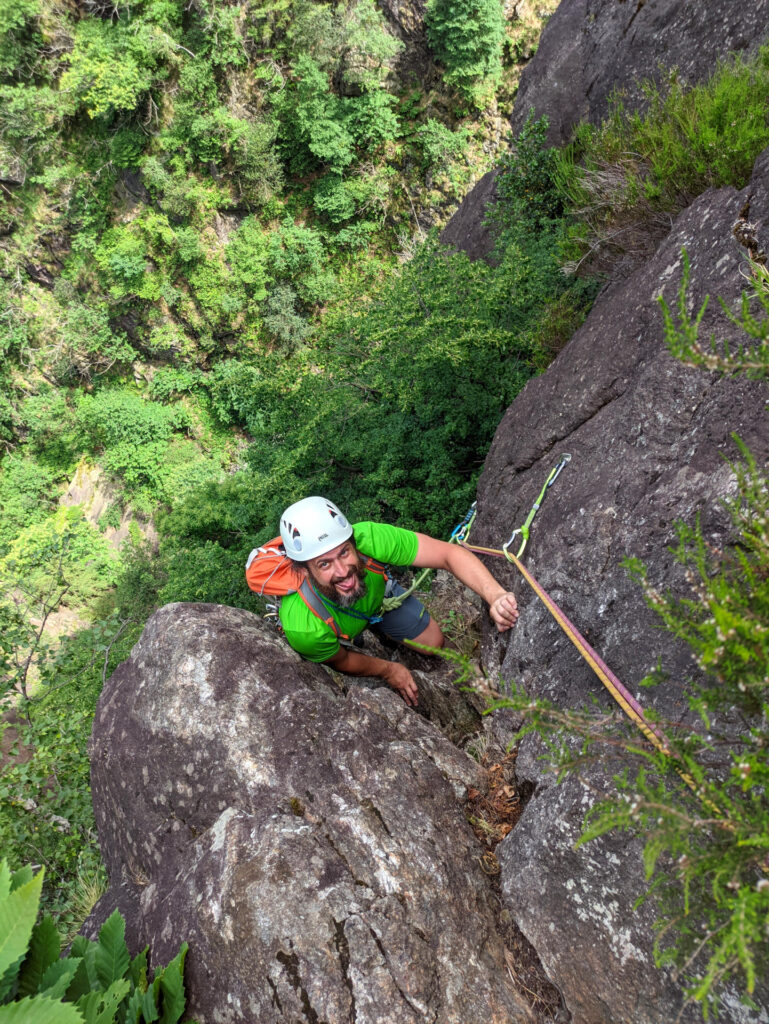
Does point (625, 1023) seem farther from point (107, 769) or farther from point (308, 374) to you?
point (308, 374)

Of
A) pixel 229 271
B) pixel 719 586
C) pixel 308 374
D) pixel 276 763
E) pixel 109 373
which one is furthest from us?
pixel 109 373

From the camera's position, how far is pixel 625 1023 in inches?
84.4

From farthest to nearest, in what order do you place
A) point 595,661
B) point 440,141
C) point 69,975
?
point 440,141
point 595,661
point 69,975

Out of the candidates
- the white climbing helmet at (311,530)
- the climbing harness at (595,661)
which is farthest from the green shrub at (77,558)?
the climbing harness at (595,661)

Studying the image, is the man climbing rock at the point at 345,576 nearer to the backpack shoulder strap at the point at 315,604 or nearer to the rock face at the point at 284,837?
the backpack shoulder strap at the point at 315,604

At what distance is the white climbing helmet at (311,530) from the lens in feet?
11.4

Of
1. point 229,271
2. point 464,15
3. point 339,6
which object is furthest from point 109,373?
point 464,15

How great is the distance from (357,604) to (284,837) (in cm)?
150

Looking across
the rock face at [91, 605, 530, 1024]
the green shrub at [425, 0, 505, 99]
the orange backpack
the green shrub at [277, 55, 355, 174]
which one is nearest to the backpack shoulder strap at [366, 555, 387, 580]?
the orange backpack

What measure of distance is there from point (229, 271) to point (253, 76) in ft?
18.7

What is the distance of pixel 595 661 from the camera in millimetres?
2455

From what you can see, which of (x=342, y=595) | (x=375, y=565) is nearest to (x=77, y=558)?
(x=375, y=565)

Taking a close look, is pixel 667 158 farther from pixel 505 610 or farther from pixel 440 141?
pixel 440 141

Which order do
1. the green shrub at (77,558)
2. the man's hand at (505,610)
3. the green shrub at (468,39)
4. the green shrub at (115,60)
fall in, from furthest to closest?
the green shrub at (77,558), the green shrub at (115,60), the green shrub at (468,39), the man's hand at (505,610)
